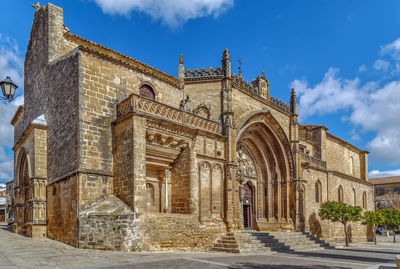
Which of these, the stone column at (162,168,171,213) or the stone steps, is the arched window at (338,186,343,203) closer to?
the stone steps

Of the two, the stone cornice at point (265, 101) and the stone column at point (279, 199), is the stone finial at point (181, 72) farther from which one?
the stone column at point (279, 199)

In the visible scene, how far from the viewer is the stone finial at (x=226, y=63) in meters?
18.9

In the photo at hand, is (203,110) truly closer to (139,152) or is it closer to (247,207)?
(139,152)

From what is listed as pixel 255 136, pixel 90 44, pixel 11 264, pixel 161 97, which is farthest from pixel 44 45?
pixel 255 136

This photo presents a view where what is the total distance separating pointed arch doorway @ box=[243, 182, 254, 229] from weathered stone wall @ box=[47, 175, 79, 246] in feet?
38.5

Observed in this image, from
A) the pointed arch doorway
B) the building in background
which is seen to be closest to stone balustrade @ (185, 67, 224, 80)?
the pointed arch doorway

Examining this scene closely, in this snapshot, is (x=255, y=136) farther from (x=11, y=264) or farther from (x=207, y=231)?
(x=11, y=264)

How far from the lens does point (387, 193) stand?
180 feet

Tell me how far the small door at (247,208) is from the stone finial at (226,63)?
766cm

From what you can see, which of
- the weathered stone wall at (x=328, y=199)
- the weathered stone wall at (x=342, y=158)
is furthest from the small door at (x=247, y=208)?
the weathered stone wall at (x=342, y=158)

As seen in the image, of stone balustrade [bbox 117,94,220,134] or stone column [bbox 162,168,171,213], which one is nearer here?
stone balustrade [bbox 117,94,220,134]

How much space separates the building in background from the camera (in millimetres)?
50594

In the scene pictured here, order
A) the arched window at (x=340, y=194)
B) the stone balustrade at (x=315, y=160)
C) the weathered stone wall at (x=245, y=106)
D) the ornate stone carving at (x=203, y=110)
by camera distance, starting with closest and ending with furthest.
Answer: the ornate stone carving at (x=203, y=110) < the weathered stone wall at (x=245, y=106) < the stone balustrade at (x=315, y=160) < the arched window at (x=340, y=194)

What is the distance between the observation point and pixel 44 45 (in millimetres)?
17078
